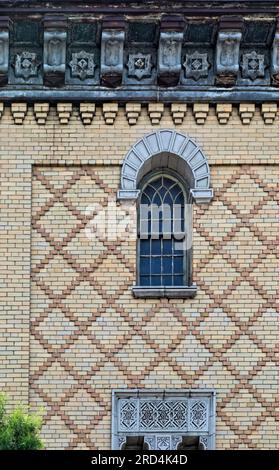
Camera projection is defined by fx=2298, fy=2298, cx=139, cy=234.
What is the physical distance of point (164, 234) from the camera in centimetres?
2884

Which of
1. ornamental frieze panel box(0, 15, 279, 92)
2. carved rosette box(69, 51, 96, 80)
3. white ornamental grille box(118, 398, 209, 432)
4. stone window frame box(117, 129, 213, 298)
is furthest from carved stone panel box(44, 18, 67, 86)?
white ornamental grille box(118, 398, 209, 432)

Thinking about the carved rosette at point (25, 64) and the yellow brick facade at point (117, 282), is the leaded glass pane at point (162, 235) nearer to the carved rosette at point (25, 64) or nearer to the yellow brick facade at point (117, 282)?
Answer: the yellow brick facade at point (117, 282)

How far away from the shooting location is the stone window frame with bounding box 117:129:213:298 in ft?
93.9

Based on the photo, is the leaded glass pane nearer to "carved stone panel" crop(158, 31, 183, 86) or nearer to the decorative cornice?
the decorative cornice

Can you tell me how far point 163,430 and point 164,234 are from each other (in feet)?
8.45

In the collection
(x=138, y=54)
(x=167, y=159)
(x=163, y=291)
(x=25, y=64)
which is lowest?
(x=163, y=291)

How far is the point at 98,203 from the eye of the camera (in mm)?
28641

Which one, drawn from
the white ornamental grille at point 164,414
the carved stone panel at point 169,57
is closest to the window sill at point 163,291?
the white ornamental grille at point 164,414

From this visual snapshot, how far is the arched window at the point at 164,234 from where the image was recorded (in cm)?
2869

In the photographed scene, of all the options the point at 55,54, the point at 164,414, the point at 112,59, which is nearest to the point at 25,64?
the point at 55,54

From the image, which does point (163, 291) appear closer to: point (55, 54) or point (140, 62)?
point (140, 62)

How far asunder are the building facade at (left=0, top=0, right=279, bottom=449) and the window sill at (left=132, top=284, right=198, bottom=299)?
20 mm

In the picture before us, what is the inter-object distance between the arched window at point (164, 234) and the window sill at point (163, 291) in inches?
12.9
